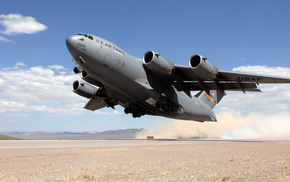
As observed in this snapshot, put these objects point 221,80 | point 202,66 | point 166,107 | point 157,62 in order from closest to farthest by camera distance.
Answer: point 202,66
point 157,62
point 221,80
point 166,107

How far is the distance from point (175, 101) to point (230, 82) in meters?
4.81

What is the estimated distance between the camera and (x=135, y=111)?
2447 cm

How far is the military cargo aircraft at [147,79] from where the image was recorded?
17.2m

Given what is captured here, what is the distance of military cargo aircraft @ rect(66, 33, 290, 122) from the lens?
1717cm

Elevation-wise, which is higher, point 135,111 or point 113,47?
point 113,47

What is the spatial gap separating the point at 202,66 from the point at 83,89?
10.9m

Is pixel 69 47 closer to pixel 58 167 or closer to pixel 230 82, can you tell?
pixel 58 167

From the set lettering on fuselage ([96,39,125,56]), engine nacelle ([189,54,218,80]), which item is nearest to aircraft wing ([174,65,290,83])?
→ engine nacelle ([189,54,218,80])

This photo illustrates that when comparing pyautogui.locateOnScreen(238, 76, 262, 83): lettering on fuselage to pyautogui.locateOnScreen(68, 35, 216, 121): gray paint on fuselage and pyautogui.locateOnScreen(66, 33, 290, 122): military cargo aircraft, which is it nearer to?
pyautogui.locateOnScreen(66, 33, 290, 122): military cargo aircraft

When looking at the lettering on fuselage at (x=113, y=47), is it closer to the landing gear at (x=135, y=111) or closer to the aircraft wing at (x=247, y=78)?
the landing gear at (x=135, y=111)

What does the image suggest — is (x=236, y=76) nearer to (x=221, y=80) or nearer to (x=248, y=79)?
(x=248, y=79)

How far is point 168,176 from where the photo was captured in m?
6.14

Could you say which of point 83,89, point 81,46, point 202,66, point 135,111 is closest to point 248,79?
point 202,66

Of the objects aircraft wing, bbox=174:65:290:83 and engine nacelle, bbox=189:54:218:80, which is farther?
aircraft wing, bbox=174:65:290:83
